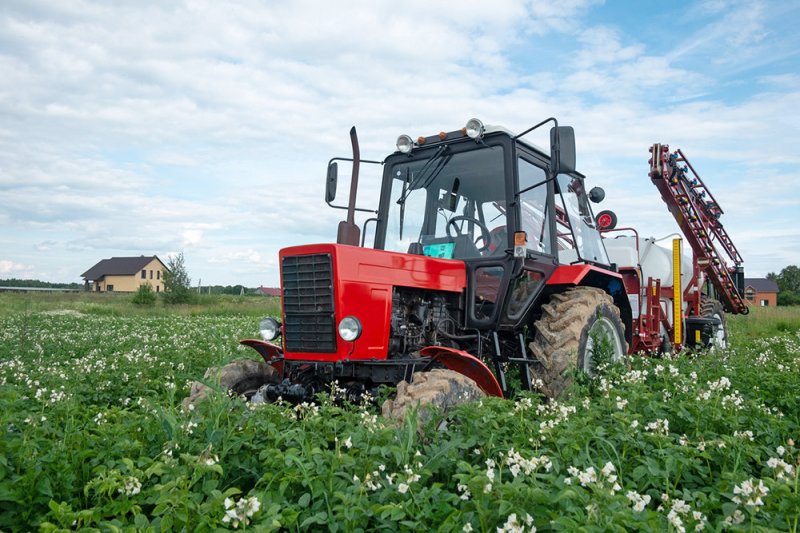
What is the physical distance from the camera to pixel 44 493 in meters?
2.72

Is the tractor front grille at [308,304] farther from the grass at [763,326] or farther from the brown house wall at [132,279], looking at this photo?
the brown house wall at [132,279]

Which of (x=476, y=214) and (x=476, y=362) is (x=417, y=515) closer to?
(x=476, y=362)

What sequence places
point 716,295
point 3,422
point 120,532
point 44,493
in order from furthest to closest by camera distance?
point 716,295, point 3,422, point 44,493, point 120,532

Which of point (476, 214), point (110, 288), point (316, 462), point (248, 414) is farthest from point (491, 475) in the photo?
point (110, 288)

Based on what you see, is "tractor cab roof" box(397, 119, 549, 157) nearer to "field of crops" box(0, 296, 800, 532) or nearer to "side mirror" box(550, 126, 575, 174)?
"side mirror" box(550, 126, 575, 174)

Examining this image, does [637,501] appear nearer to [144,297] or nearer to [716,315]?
[716,315]

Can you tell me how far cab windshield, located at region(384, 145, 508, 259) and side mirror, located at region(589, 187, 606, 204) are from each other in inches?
91.3

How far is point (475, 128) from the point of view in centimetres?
573

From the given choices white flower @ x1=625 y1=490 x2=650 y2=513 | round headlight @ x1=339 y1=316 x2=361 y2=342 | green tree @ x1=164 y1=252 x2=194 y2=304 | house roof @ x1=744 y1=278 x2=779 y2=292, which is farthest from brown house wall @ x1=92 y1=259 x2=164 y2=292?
white flower @ x1=625 y1=490 x2=650 y2=513

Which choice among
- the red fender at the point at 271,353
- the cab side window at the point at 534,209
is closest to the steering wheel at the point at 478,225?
the cab side window at the point at 534,209

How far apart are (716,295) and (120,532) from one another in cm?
1345

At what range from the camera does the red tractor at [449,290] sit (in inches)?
191

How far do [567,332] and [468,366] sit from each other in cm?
131

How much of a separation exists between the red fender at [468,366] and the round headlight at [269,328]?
5.08 feet
